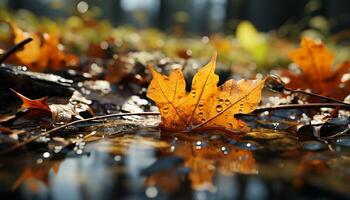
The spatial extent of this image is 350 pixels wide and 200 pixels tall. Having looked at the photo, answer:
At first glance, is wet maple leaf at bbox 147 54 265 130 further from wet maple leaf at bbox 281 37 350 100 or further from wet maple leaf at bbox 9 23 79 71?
wet maple leaf at bbox 9 23 79 71

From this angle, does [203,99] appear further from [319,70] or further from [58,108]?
[319,70]

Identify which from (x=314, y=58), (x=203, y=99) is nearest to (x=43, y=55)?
(x=203, y=99)

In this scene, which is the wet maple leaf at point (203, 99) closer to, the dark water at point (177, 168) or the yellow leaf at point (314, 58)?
the dark water at point (177, 168)

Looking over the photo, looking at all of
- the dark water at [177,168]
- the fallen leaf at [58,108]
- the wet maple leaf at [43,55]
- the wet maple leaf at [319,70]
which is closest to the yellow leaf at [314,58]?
the wet maple leaf at [319,70]

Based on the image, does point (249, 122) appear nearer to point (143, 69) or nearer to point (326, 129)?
point (326, 129)

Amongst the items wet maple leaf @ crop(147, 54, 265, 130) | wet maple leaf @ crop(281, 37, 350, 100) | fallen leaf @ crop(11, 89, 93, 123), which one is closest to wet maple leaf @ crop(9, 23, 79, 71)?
fallen leaf @ crop(11, 89, 93, 123)
